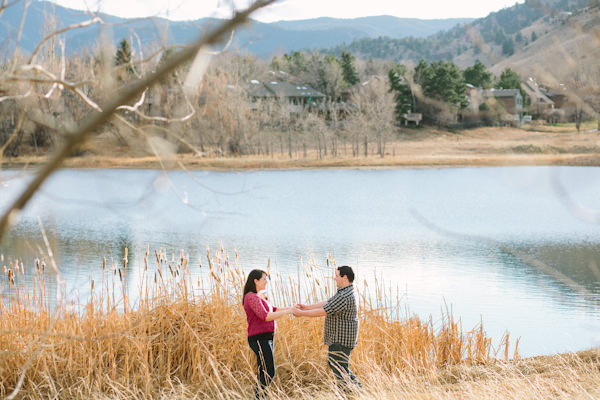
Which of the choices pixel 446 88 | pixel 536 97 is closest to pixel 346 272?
pixel 536 97

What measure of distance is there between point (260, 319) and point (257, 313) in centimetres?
16

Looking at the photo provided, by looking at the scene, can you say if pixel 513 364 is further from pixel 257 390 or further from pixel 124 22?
pixel 124 22

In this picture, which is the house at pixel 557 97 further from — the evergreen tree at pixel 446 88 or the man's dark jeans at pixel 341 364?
the man's dark jeans at pixel 341 364

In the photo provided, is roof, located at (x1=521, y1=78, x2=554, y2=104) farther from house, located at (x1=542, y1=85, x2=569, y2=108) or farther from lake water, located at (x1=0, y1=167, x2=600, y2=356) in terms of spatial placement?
lake water, located at (x1=0, y1=167, x2=600, y2=356)

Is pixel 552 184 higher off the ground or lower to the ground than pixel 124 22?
lower

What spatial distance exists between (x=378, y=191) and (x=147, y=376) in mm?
23000

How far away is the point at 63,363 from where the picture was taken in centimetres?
522

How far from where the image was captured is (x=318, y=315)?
466cm

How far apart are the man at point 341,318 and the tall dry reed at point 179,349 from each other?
0.21m

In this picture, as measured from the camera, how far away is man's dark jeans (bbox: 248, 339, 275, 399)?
4.73 meters

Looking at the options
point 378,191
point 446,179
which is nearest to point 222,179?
point 378,191

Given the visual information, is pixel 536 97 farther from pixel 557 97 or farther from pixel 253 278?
pixel 253 278

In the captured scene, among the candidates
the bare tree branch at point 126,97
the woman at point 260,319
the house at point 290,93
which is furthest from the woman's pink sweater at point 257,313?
the house at point 290,93

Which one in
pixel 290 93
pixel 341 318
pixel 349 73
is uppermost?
pixel 349 73
